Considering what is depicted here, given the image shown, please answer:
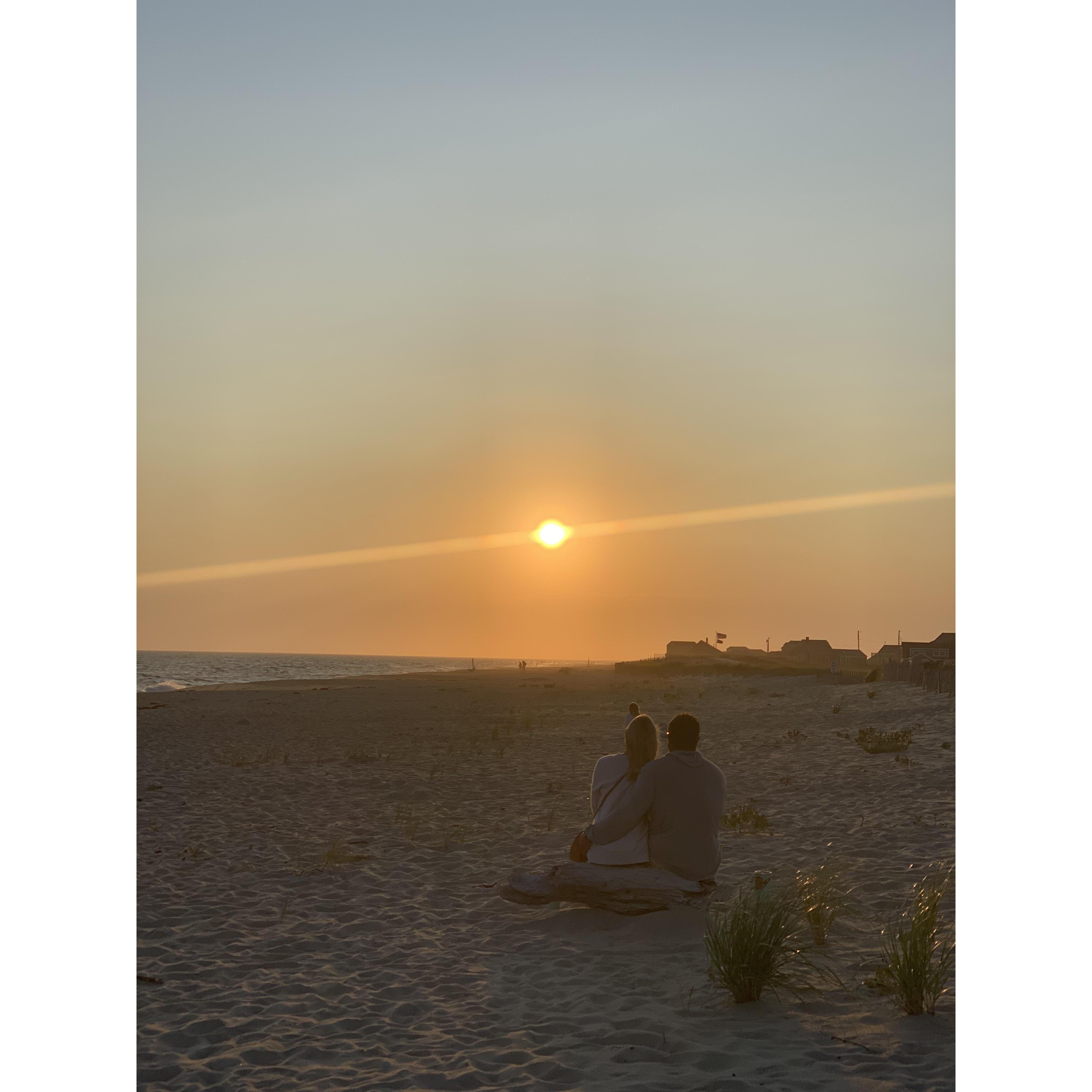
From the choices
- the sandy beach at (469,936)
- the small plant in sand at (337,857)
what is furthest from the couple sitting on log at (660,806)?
the small plant in sand at (337,857)

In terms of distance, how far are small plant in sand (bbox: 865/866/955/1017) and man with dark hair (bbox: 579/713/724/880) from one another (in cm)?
159

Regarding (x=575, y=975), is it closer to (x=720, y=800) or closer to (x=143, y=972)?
(x=720, y=800)

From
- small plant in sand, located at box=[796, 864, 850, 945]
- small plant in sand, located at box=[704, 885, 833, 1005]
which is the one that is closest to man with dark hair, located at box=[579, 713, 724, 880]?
small plant in sand, located at box=[796, 864, 850, 945]

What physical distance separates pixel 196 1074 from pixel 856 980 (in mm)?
3768

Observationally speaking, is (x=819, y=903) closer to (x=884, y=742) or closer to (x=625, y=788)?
(x=625, y=788)

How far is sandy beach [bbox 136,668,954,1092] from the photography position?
186 inches

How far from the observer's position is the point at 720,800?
7023 millimetres

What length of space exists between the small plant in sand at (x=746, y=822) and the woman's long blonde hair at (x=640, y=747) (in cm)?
→ 378

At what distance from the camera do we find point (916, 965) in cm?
512

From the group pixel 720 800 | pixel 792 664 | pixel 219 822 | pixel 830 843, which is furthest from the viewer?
pixel 792 664

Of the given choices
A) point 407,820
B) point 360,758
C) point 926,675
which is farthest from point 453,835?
point 926,675

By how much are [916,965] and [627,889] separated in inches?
91.1

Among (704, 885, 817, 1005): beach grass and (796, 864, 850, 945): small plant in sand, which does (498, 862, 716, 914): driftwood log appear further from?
(704, 885, 817, 1005): beach grass
